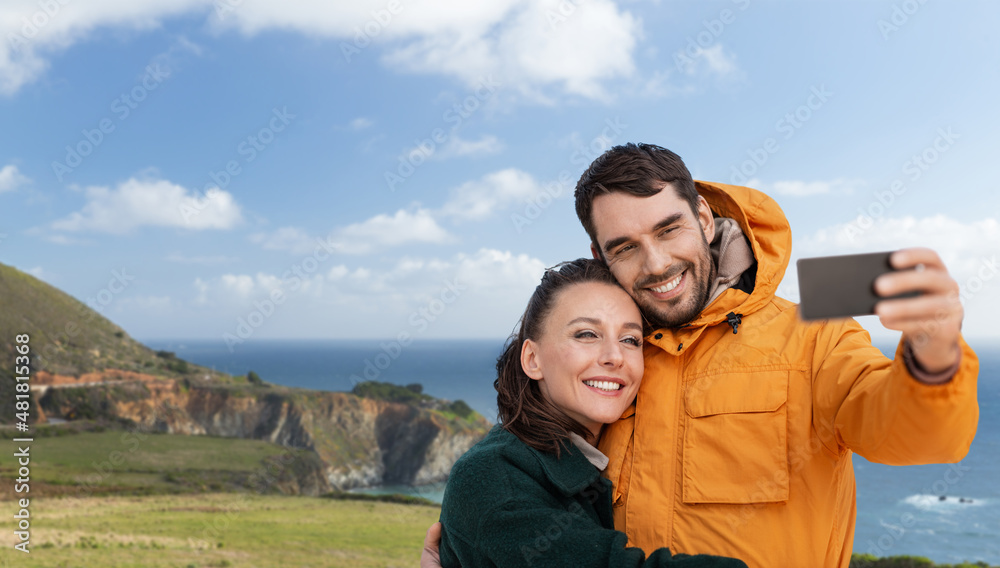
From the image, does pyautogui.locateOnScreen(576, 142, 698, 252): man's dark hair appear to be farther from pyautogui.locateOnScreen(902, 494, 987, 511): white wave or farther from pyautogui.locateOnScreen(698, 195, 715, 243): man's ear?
pyautogui.locateOnScreen(902, 494, 987, 511): white wave

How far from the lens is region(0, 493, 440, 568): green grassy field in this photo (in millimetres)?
18156

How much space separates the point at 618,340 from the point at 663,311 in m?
0.24

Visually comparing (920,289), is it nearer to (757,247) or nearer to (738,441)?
(738,441)

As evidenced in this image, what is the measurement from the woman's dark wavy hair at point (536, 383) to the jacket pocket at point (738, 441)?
545 mm

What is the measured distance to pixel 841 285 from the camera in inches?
55.6

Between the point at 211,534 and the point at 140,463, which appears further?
the point at 140,463

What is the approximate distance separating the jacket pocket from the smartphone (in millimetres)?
1103

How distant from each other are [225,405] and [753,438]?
224ft

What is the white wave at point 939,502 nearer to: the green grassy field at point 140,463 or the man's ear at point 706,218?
the green grassy field at point 140,463

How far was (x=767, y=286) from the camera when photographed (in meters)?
2.69

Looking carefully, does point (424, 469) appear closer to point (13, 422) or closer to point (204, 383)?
point (204, 383)

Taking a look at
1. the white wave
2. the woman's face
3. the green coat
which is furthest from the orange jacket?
the white wave

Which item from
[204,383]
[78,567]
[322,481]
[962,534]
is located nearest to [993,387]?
[962,534]

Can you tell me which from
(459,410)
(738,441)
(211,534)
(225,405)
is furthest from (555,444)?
(225,405)
